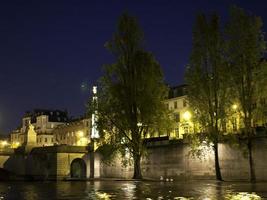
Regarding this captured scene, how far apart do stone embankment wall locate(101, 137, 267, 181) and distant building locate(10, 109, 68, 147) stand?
82.2 meters

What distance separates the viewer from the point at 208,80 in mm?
49312

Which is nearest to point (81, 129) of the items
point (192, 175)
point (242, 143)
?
point (192, 175)

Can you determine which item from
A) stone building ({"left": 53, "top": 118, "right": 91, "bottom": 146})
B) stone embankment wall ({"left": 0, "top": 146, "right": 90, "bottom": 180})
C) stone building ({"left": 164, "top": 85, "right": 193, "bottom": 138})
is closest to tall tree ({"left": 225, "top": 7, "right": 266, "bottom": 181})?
stone building ({"left": 164, "top": 85, "right": 193, "bottom": 138})

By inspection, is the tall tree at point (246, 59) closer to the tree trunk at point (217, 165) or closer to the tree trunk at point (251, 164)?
the tree trunk at point (251, 164)

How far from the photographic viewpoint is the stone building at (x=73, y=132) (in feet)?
405

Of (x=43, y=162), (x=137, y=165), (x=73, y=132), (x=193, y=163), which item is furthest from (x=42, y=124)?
(x=193, y=163)

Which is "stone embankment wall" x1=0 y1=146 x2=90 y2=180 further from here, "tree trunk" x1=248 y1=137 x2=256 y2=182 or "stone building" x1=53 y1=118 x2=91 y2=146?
"tree trunk" x1=248 y1=137 x2=256 y2=182

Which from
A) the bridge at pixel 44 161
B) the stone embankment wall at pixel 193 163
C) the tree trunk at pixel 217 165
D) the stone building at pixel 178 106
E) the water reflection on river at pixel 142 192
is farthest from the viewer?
the stone building at pixel 178 106

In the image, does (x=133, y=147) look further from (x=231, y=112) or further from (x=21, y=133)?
(x=21, y=133)

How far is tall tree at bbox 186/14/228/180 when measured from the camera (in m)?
47.9

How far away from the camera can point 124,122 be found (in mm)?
53094

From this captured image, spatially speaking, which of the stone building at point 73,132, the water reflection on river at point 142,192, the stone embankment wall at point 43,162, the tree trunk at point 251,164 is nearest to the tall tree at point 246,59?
the tree trunk at point 251,164

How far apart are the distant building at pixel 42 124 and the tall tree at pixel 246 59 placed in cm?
10874

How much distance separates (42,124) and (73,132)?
27.0m
